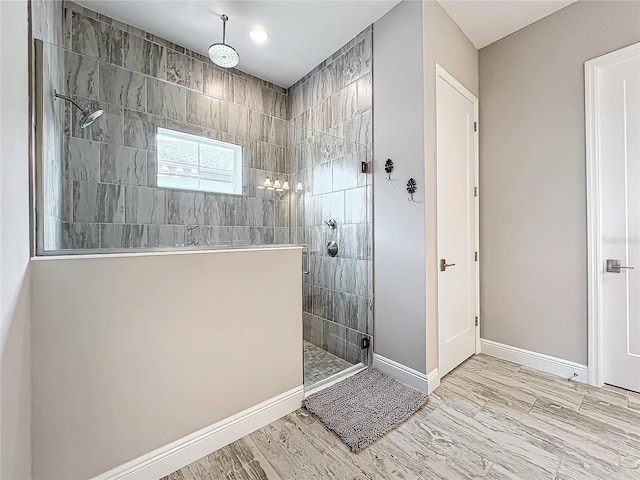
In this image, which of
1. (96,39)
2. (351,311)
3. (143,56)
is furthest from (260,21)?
(351,311)

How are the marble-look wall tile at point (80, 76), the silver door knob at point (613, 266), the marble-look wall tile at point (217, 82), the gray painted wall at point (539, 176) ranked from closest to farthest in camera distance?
the marble-look wall tile at point (80, 76), the silver door knob at point (613, 266), the gray painted wall at point (539, 176), the marble-look wall tile at point (217, 82)

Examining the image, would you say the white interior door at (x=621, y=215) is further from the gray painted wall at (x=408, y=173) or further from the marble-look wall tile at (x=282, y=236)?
Result: the marble-look wall tile at (x=282, y=236)

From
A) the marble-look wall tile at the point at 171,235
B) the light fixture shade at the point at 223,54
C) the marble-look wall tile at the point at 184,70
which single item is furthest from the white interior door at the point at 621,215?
the marble-look wall tile at the point at 184,70

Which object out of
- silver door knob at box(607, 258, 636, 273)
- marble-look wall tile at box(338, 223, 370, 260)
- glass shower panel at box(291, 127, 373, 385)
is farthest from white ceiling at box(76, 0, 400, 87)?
silver door knob at box(607, 258, 636, 273)

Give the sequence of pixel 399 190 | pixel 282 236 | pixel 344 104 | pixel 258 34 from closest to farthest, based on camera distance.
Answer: pixel 282 236 < pixel 399 190 < pixel 258 34 < pixel 344 104

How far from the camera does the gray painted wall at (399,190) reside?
2.05 metres

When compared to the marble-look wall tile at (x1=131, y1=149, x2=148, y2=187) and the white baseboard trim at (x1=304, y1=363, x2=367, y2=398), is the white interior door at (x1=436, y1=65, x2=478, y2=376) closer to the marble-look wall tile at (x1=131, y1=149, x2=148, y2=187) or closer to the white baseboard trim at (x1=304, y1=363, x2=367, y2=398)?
the white baseboard trim at (x1=304, y1=363, x2=367, y2=398)

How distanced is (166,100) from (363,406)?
7.57ft

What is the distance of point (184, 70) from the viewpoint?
8.98 ft

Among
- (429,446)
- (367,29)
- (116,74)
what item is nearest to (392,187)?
(367,29)

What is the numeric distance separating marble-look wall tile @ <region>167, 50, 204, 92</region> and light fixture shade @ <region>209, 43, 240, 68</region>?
0.64 metres

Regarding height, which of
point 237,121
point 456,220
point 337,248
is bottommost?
point 337,248

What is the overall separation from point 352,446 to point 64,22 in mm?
3590

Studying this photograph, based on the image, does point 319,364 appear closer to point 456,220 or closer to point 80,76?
point 456,220
